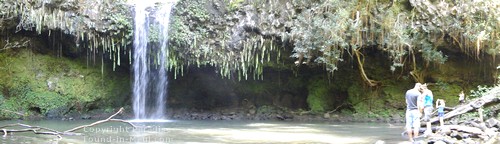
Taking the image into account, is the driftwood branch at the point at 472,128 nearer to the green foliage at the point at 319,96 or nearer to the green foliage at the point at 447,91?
the green foliage at the point at 447,91

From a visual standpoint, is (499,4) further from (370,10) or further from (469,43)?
(370,10)

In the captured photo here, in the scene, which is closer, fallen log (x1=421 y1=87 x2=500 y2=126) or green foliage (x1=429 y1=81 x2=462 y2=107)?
fallen log (x1=421 y1=87 x2=500 y2=126)

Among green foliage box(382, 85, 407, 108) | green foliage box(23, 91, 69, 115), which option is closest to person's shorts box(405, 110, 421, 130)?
green foliage box(382, 85, 407, 108)

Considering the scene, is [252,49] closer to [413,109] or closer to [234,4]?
[234,4]

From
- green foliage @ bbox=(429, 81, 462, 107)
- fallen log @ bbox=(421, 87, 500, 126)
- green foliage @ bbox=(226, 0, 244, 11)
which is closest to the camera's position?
fallen log @ bbox=(421, 87, 500, 126)

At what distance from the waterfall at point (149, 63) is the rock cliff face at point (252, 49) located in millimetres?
290

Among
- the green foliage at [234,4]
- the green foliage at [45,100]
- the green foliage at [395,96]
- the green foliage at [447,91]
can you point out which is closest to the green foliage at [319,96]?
the green foliage at [395,96]

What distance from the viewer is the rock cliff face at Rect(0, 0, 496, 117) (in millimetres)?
16766

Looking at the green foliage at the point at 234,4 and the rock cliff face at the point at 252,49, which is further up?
the green foliage at the point at 234,4

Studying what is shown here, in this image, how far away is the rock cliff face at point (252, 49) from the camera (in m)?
16.8

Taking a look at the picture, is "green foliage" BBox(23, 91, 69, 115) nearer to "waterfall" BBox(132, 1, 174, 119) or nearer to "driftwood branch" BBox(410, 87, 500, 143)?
"waterfall" BBox(132, 1, 174, 119)

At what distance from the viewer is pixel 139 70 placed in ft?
61.8

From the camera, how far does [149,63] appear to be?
1853 centimetres

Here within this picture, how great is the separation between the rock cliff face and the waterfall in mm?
290
